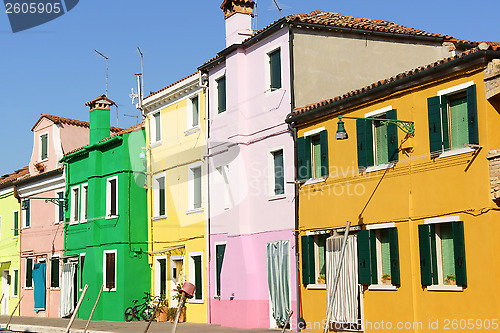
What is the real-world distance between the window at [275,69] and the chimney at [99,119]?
12.0 m

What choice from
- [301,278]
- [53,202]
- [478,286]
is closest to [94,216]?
[53,202]

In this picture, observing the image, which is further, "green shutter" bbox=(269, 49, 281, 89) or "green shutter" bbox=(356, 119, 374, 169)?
"green shutter" bbox=(269, 49, 281, 89)

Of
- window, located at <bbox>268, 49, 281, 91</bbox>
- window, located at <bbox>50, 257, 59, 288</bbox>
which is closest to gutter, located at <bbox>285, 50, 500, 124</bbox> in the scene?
window, located at <bbox>268, 49, 281, 91</bbox>

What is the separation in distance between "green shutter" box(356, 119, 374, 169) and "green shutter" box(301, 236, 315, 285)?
3.01 m

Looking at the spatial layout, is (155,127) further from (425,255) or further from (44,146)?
(425,255)

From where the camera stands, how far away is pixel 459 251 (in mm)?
15664

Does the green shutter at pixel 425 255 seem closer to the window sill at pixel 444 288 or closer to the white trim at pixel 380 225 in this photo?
the window sill at pixel 444 288

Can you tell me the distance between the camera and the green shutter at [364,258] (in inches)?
723

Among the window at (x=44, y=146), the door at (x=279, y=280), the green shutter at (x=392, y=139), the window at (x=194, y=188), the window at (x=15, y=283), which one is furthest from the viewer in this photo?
the window at (x=15, y=283)

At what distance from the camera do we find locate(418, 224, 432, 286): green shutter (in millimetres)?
16469

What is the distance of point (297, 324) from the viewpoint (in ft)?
68.6

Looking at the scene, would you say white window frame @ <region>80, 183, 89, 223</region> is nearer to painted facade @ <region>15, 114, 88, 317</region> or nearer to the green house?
the green house

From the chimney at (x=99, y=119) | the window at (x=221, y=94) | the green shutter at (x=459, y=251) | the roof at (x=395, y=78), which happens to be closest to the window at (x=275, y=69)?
the roof at (x=395, y=78)

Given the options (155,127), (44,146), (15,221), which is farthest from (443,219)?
(15,221)
